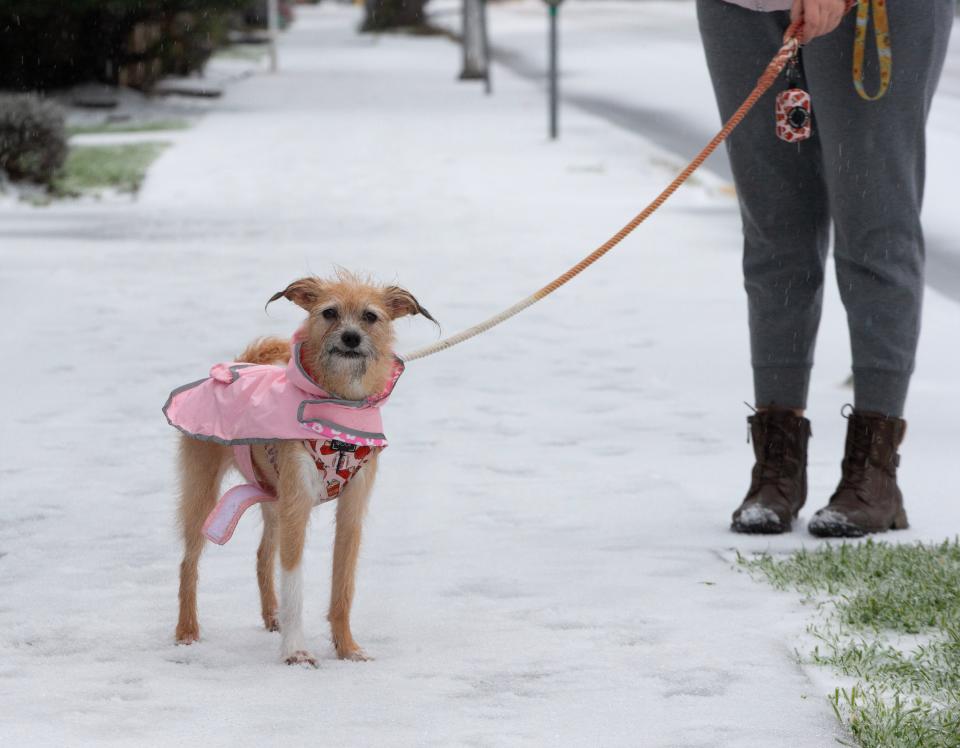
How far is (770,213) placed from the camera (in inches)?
196

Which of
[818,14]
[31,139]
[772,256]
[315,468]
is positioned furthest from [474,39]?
[315,468]

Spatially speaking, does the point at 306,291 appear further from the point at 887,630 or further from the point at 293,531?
the point at 887,630

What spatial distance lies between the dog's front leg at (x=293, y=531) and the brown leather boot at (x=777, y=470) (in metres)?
1.65

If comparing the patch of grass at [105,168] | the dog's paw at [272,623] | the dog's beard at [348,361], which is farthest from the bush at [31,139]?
the dog's beard at [348,361]

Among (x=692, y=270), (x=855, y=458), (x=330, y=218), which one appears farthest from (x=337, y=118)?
(x=855, y=458)

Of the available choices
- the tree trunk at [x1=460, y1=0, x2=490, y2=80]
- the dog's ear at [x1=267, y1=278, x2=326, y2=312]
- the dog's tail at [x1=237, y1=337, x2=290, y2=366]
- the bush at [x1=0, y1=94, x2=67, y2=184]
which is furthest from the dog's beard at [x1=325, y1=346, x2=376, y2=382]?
the tree trunk at [x1=460, y1=0, x2=490, y2=80]

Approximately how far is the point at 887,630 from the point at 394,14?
4751 centimetres

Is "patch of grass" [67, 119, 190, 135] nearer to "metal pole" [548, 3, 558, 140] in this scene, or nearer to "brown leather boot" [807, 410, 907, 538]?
"metal pole" [548, 3, 558, 140]

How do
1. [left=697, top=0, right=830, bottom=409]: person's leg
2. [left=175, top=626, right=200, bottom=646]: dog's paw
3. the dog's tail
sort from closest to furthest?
[left=175, top=626, right=200, bottom=646]: dog's paw → the dog's tail → [left=697, top=0, right=830, bottom=409]: person's leg

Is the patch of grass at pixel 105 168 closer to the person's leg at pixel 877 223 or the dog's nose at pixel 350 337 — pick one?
the person's leg at pixel 877 223

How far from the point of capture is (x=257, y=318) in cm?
896

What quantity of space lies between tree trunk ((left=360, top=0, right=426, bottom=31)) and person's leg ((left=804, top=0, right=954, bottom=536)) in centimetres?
4551

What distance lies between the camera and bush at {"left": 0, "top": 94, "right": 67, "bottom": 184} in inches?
565

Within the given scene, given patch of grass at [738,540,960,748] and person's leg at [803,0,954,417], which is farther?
person's leg at [803,0,954,417]
